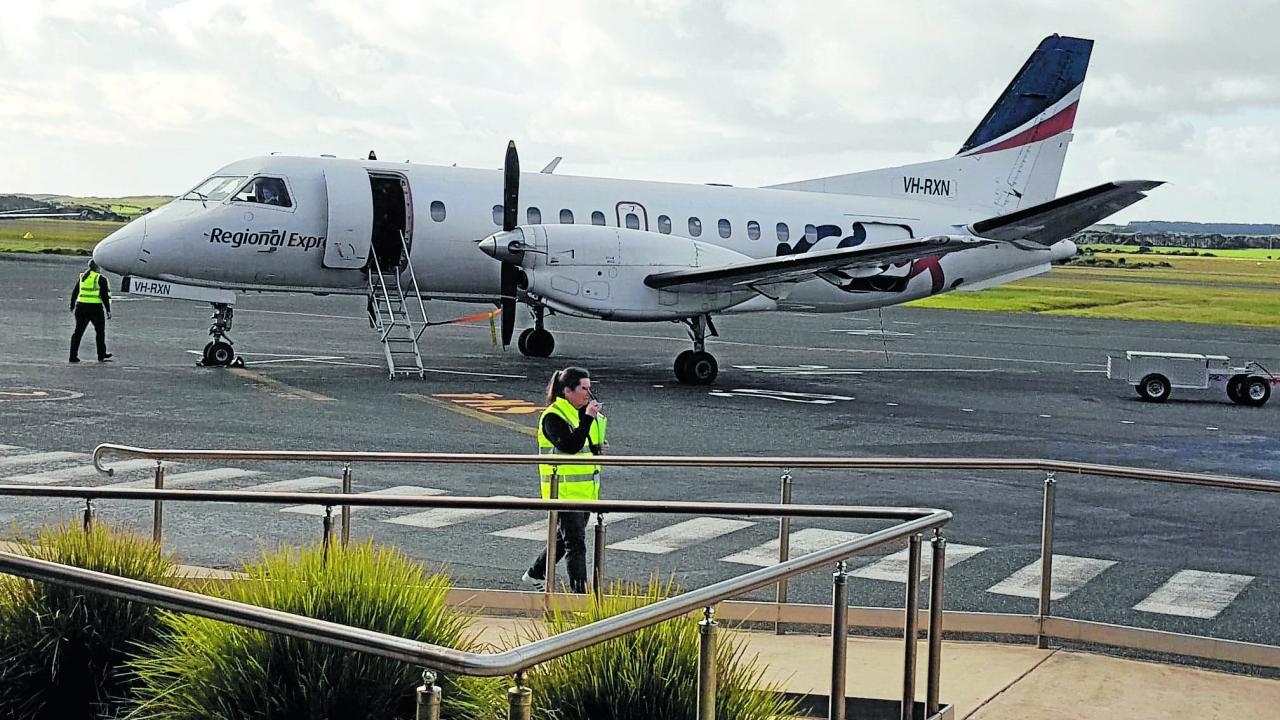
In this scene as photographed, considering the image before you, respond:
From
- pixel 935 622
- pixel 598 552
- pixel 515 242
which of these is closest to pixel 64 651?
pixel 598 552

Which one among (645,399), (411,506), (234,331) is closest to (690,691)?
(411,506)

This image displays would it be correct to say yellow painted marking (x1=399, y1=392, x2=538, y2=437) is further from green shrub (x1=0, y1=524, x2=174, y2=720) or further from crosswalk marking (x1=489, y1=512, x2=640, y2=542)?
green shrub (x1=0, y1=524, x2=174, y2=720)

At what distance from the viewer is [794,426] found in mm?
19047

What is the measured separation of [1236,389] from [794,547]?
19879mm

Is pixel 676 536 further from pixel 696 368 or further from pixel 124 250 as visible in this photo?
pixel 124 250

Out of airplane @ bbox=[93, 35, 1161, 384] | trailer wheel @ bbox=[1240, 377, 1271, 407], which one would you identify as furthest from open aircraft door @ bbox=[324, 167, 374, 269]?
trailer wheel @ bbox=[1240, 377, 1271, 407]

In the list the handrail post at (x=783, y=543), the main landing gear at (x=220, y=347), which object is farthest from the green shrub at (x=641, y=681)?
the main landing gear at (x=220, y=347)

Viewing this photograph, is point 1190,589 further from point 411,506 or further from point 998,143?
point 998,143

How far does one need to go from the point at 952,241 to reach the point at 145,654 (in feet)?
58.4

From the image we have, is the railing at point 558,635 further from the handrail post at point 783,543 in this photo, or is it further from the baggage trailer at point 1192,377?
the baggage trailer at point 1192,377

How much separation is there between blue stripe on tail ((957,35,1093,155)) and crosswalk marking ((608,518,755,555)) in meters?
23.8

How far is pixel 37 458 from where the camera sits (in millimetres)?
14406

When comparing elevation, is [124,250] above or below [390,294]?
above

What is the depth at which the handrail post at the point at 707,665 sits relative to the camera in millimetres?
4469
